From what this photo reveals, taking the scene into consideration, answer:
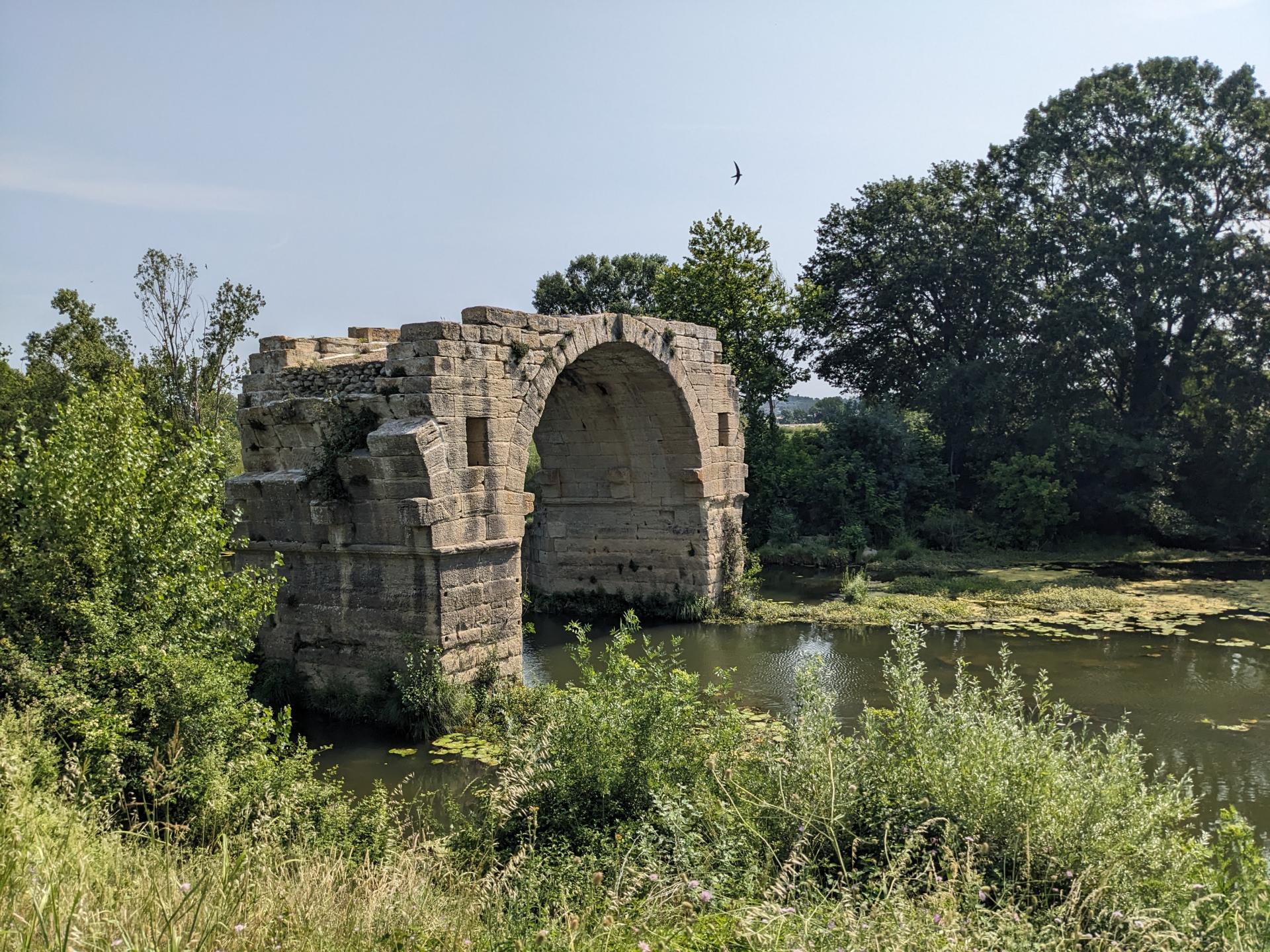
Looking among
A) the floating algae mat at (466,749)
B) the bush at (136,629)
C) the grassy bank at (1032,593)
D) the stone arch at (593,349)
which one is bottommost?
the floating algae mat at (466,749)

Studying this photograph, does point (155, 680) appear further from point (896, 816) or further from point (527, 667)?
point (527, 667)

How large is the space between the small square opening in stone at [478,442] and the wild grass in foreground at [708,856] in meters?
3.73

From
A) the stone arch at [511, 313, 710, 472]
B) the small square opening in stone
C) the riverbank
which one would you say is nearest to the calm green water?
the riverbank

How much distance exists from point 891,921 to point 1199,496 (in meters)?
20.5

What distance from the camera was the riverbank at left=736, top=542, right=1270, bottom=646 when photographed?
46.2ft

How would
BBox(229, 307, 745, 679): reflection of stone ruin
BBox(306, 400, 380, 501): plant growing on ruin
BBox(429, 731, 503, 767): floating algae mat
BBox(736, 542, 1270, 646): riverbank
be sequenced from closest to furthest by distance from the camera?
BBox(429, 731, 503, 767): floating algae mat, BBox(229, 307, 745, 679): reflection of stone ruin, BBox(306, 400, 380, 501): plant growing on ruin, BBox(736, 542, 1270, 646): riverbank

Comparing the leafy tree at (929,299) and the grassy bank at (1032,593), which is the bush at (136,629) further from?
the leafy tree at (929,299)

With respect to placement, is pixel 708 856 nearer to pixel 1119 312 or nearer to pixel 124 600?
pixel 124 600

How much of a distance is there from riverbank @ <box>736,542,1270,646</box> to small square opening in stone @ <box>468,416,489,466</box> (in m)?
5.45

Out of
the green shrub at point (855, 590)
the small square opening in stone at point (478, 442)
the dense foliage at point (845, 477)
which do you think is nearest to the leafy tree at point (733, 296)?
the dense foliage at point (845, 477)

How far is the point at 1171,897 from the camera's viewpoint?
439cm

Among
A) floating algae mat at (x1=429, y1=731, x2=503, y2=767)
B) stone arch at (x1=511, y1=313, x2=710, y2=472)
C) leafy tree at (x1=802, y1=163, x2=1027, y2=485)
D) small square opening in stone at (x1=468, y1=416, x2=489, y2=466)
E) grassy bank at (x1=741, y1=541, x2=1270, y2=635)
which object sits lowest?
floating algae mat at (x1=429, y1=731, x2=503, y2=767)

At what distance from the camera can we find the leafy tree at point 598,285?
33375mm

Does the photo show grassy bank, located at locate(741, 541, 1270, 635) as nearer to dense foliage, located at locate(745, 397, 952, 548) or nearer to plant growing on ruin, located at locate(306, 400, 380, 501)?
dense foliage, located at locate(745, 397, 952, 548)
